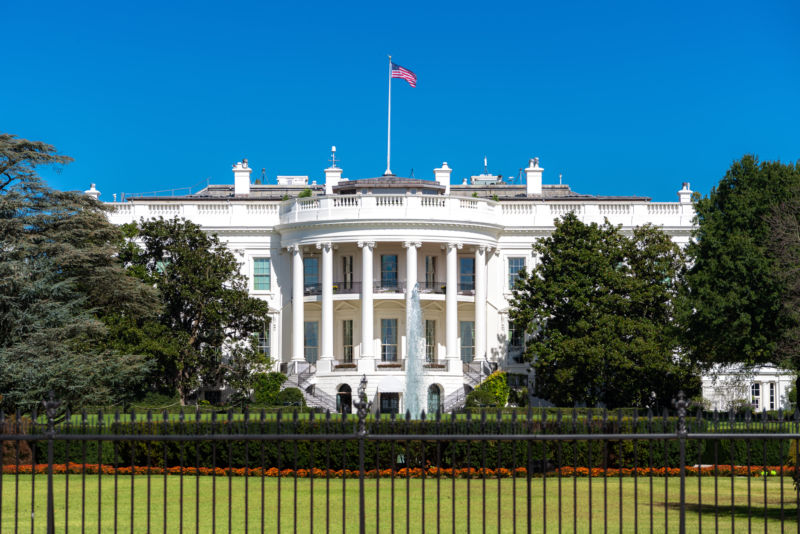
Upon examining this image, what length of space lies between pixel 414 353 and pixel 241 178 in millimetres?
19410

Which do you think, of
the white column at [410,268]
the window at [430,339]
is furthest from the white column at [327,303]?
the window at [430,339]

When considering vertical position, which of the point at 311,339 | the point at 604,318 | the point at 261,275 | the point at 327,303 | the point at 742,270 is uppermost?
the point at 261,275

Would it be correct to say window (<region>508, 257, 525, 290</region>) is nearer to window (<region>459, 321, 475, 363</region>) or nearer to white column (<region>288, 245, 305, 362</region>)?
window (<region>459, 321, 475, 363</region>)

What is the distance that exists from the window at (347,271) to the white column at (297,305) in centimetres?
249

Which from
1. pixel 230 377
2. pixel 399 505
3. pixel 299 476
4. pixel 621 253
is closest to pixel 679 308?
pixel 621 253

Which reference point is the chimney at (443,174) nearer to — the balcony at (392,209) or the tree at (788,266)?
the balcony at (392,209)

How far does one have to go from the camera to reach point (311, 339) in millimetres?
63375

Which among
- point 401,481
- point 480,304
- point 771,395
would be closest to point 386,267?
point 480,304

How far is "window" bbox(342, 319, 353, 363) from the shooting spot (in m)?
62.5

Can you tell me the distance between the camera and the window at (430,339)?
62.1 m

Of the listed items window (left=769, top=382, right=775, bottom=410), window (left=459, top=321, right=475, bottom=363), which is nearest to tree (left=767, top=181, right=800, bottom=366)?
window (left=769, top=382, right=775, bottom=410)

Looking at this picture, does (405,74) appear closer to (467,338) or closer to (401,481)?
(467,338)

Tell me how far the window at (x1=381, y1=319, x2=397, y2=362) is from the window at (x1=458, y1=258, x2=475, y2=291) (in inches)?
162

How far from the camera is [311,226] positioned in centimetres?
6091
